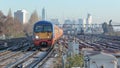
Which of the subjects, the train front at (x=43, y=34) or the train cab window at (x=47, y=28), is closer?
the train front at (x=43, y=34)

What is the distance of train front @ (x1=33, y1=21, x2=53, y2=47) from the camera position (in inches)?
1359

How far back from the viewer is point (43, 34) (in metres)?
35.0

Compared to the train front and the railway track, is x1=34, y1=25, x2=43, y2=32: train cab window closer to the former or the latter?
the train front

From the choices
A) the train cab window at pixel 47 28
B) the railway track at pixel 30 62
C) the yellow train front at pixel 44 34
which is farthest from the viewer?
the train cab window at pixel 47 28

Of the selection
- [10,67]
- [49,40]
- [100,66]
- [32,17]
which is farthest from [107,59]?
[32,17]

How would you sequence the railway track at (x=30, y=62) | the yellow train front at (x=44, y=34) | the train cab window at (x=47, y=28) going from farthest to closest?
the train cab window at (x=47, y=28)
the yellow train front at (x=44, y=34)
the railway track at (x=30, y=62)

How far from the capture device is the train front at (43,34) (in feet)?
113

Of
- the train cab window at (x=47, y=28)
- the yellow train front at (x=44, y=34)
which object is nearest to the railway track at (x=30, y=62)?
the yellow train front at (x=44, y=34)

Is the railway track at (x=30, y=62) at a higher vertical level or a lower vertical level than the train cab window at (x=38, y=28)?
lower

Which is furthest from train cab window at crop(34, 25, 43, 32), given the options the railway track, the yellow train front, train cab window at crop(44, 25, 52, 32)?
the railway track

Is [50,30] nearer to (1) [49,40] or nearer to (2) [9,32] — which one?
(1) [49,40]

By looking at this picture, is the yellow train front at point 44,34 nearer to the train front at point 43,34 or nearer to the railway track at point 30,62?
the train front at point 43,34

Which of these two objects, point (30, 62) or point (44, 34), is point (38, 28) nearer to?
point (44, 34)

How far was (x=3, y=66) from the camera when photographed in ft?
67.2
